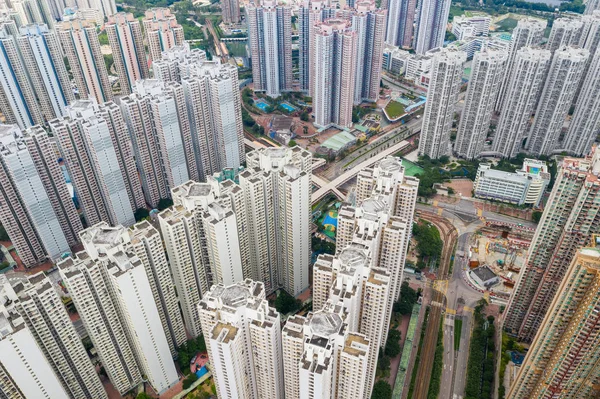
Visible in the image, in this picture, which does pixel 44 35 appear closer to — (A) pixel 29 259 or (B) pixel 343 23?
(A) pixel 29 259

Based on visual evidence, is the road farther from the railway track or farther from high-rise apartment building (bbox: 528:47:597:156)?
high-rise apartment building (bbox: 528:47:597:156)

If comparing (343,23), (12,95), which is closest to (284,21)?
(343,23)

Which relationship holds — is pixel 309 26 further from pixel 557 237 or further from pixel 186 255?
pixel 557 237

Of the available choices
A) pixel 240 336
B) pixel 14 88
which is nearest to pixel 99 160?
pixel 14 88

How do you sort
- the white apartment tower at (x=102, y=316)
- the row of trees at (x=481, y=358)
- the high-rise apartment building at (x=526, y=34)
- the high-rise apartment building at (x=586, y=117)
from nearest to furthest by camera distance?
the white apartment tower at (x=102, y=316) → the row of trees at (x=481, y=358) → the high-rise apartment building at (x=586, y=117) → the high-rise apartment building at (x=526, y=34)

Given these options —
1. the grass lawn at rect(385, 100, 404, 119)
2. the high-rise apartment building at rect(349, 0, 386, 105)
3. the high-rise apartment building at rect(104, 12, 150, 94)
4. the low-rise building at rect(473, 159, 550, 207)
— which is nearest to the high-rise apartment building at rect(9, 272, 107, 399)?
the low-rise building at rect(473, 159, 550, 207)

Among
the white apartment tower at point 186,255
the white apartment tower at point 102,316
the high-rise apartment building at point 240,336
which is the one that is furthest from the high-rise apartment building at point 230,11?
the high-rise apartment building at point 240,336

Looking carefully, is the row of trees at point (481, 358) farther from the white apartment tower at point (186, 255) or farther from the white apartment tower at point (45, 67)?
the white apartment tower at point (45, 67)
